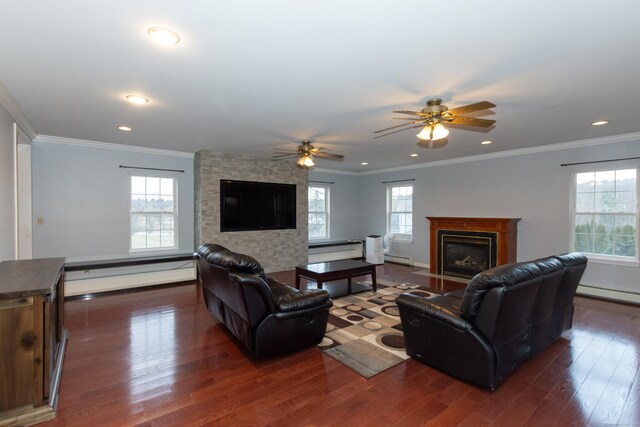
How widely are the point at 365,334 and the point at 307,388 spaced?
3.84 ft

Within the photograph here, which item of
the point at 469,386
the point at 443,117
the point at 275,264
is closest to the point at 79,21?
the point at 443,117

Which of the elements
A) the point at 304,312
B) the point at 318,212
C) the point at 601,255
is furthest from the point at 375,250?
the point at 304,312

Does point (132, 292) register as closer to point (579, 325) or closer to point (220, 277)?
point (220, 277)

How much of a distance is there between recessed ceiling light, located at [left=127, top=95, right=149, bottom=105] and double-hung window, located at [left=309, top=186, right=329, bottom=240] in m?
5.08

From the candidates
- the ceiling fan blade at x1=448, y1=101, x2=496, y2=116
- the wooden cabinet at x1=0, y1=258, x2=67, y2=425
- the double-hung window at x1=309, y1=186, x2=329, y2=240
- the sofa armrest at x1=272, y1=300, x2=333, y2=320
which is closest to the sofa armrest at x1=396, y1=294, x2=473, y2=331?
the sofa armrest at x1=272, y1=300, x2=333, y2=320

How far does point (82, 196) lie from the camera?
200 inches

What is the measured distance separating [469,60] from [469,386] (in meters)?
2.57

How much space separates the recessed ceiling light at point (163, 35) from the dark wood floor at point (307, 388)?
2.54 metres

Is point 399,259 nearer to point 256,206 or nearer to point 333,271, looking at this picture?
point 333,271

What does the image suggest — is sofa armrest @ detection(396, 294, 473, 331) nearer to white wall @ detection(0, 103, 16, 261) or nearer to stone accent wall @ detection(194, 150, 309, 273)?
white wall @ detection(0, 103, 16, 261)

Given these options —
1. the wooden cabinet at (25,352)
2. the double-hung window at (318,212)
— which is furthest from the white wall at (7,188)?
the double-hung window at (318,212)

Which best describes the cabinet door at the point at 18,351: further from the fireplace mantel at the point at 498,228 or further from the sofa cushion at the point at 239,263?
the fireplace mantel at the point at 498,228

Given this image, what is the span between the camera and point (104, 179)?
5.24 m

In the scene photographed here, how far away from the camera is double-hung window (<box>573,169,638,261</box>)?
464cm
